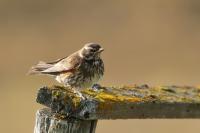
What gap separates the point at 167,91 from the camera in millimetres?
7234

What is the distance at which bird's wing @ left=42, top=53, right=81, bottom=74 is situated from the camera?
7.96 metres

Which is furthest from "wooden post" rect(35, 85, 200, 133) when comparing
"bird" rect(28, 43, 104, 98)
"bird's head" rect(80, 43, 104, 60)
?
"bird's head" rect(80, 43, 104, 60)

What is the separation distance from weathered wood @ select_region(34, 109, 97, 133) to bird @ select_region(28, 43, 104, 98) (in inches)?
53.4

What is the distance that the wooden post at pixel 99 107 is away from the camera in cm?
630

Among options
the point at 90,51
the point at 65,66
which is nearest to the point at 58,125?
the point at 65,66

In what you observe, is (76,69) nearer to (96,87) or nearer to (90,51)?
(90,51)

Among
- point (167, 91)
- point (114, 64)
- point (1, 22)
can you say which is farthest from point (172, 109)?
point (1, 22)

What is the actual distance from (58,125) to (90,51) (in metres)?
2.18

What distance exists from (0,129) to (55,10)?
9441 millimetres

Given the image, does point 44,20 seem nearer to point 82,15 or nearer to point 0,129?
point 82,15

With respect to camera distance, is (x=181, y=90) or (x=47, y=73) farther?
(x=47, y=73)

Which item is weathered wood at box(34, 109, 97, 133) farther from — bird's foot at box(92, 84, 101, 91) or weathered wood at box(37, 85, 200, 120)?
bird's foot at box(92, 84, 101, 91)

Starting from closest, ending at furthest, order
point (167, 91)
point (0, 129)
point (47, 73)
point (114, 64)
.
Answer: point (167, 91) → point (47, 73) → point (0, 129) → point (114, 64)

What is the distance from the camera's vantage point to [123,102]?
6.50 meters
